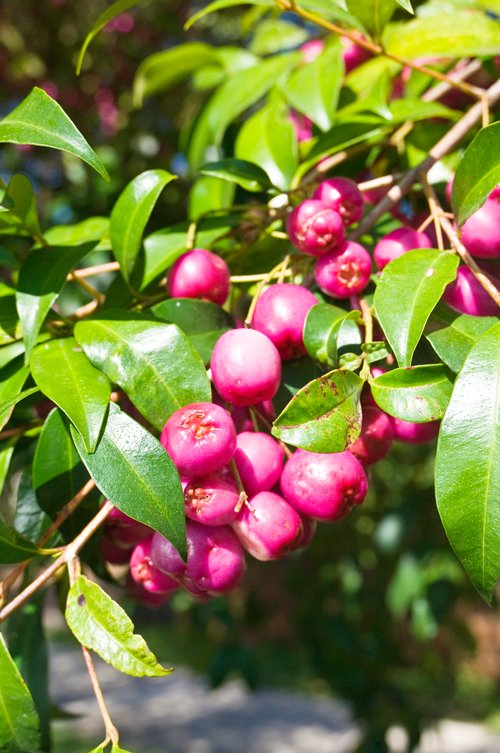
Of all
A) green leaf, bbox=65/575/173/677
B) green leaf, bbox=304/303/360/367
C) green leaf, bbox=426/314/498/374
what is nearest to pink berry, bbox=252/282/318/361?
green leaf, bbox=304/303/360/367

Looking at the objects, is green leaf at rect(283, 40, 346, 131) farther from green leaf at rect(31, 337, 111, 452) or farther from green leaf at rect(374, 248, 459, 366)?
green leaf at rect(31, 337, 111, 452)

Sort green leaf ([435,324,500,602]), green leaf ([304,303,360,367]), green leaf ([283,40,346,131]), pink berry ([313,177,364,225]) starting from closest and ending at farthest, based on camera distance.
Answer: green leaf ([435,324,500,602]), green leaf ([304,303,360,367]), pink berry ([313,177,364,225]), green leaf ([283,40,346,131])

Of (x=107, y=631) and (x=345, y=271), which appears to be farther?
(x=345, y=271)

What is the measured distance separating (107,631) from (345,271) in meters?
0.37

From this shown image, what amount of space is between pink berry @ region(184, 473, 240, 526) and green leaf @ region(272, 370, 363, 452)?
0.08 m

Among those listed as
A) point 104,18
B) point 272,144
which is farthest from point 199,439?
point 272,144

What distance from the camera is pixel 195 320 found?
75cm

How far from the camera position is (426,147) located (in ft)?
3.26

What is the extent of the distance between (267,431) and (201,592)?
0.51ft

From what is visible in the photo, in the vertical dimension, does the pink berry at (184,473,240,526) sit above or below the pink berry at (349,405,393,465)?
above

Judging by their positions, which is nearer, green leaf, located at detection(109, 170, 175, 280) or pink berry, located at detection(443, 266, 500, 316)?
pink berry, located at detection(443, 266, 500, 316)

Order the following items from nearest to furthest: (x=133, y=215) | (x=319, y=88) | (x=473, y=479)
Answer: (x=473, y=479)
(x=133, y=215)
(x=319, y=88)

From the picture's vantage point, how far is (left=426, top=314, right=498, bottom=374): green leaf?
25.3 inches

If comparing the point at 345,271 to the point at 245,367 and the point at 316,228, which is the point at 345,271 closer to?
the point at 316,228
